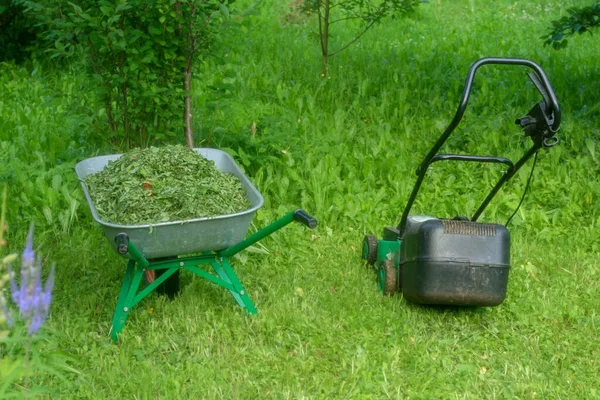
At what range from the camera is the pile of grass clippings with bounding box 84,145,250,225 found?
4035mm

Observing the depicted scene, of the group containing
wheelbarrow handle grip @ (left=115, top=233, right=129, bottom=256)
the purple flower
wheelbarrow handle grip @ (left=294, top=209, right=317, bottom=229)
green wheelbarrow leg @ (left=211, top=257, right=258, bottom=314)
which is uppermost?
the purple flower

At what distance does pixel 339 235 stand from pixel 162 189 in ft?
5.16

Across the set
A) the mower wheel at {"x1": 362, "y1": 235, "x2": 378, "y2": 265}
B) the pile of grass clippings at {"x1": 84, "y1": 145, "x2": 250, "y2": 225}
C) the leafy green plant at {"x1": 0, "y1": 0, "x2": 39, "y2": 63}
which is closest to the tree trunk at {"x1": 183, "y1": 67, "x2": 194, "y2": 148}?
the pile of grass clippings at {"x1": 84, "y1": 145, "x2": 250, "y2": 225}

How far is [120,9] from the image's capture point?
4.77m

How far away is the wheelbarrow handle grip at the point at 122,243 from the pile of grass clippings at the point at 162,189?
271 mm

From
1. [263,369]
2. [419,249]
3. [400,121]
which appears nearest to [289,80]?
[400,121]

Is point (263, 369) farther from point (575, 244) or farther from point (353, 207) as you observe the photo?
point (575, 244)

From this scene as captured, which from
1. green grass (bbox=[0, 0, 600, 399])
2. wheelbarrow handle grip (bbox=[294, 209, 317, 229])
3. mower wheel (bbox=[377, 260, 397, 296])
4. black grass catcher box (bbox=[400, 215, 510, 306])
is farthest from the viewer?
mower wheel (bbox=[377, 260, 397, 296])

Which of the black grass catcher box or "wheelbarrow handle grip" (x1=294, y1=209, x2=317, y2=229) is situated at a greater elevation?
"wheelbarrow handle grip" (x1=294, y1=209, x2=317, y2=229)

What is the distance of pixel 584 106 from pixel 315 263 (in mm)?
3028

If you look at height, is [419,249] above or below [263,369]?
above

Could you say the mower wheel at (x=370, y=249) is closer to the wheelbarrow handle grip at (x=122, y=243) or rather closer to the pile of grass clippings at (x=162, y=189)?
the pile of grass clippings at (x=162, y=189)

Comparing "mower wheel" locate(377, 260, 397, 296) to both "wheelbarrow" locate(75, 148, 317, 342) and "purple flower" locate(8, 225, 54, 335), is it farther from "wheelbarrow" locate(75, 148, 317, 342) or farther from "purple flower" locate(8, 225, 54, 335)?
"purple flower" locate(8, 225, 54, 335)

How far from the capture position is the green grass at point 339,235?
3922 mm
